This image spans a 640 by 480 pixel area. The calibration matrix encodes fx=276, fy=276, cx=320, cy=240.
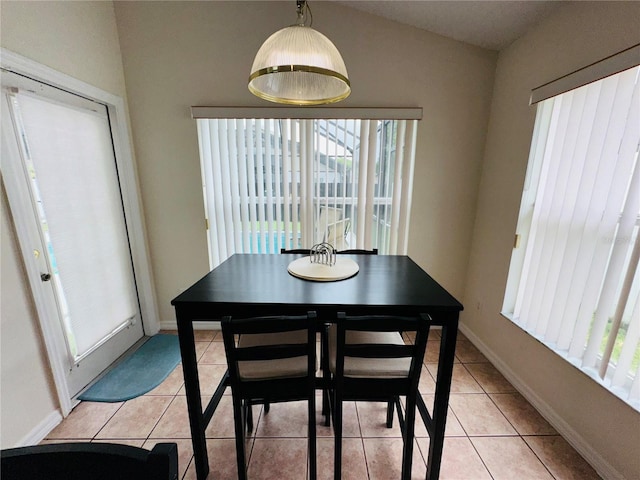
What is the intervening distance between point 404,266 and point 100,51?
2.79 metres

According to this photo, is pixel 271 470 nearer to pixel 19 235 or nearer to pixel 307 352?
pixel 307 352

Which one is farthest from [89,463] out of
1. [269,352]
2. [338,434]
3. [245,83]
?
[245,83]

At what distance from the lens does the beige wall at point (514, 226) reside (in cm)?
140

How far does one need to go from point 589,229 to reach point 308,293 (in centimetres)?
163

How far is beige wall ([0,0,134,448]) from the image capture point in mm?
1472

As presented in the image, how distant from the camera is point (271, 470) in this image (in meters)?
1.48

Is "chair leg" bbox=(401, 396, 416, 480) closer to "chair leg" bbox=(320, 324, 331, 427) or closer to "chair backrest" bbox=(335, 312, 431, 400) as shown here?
"chair backrest" bbox=(335, 312, 431, 400)

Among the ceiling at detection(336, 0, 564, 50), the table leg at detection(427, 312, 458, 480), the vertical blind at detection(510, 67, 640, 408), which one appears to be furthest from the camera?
the ceiling at detection(336, 0, 564, 50)

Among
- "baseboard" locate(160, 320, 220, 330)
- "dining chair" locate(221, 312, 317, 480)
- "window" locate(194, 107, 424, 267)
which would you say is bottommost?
"baseboard" locate(160, 320, 220, 330)

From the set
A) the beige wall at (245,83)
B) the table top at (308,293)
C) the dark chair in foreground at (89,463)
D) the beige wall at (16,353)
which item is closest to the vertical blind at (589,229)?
the beige wall at (245,83)

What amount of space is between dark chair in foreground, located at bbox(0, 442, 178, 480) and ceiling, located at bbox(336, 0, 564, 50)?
2768 mm

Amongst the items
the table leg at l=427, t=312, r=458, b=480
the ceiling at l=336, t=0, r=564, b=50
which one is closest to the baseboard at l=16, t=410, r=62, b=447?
the table leg at l=427, t=312, r=458, b=480

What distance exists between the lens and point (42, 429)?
65.1 inches

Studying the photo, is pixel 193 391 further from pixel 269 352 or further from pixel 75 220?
pixel 75 220
